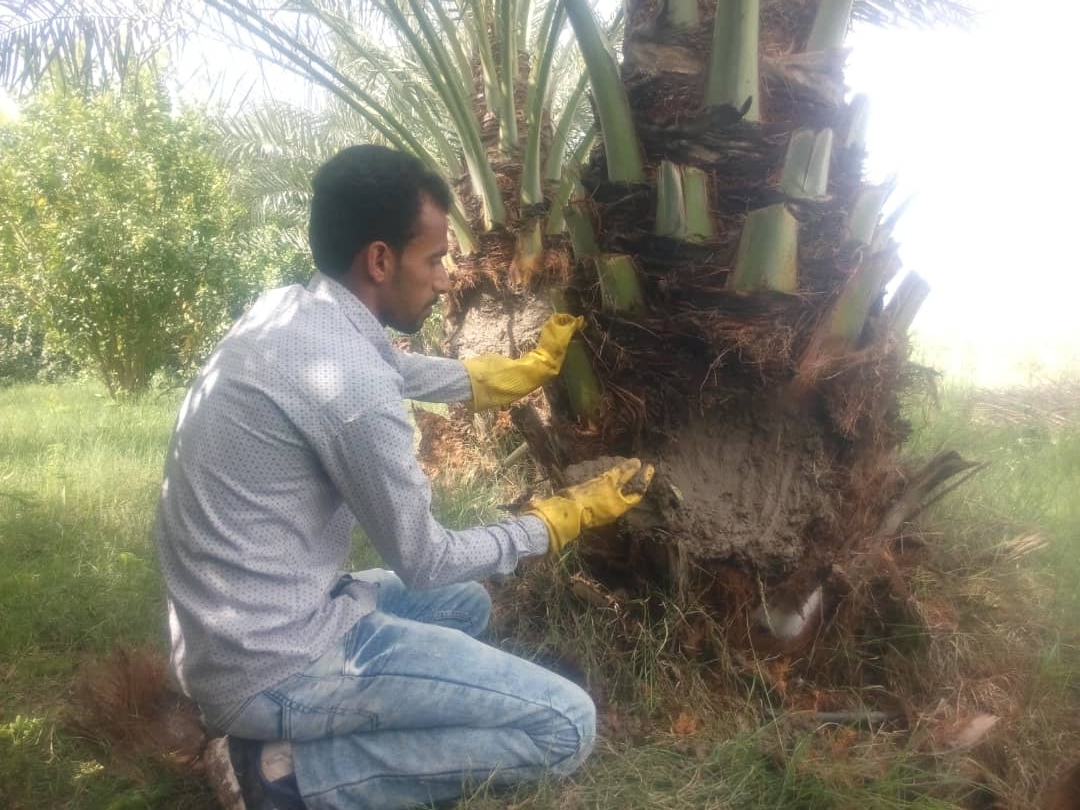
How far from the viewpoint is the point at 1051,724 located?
2.57 metres

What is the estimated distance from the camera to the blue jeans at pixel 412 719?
2090 mm

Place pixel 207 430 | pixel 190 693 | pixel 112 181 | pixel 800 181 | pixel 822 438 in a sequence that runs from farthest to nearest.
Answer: pixel 112 181 < pixel 822 438 < pixel 800 181 < pixel 190 693 < pixel 207 430

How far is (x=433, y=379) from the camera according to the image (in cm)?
289

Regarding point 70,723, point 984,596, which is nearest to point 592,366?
point 984,596

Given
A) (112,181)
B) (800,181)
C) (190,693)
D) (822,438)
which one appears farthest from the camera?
(112,181)

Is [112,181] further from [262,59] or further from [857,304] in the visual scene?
[857,304]

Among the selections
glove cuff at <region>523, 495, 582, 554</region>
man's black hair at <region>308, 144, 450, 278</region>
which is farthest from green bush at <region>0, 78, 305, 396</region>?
glove cuff at <region>523, 495, 582, 554</region>

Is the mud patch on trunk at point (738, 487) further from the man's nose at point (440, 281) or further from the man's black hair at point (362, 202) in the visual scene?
the man's black hair at point (362, 202)

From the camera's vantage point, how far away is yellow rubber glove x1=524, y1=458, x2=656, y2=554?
92.5 inches

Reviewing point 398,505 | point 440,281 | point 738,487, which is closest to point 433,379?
point 440,281

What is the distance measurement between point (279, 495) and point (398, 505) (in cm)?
30

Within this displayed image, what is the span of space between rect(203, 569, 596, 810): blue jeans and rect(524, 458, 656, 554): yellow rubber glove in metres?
0.39

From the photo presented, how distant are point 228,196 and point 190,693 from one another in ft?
34.0

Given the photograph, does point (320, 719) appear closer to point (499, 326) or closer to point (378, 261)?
point (378, 261)
